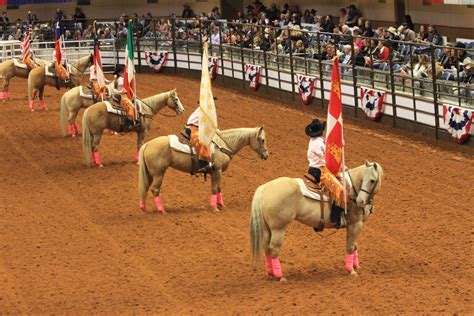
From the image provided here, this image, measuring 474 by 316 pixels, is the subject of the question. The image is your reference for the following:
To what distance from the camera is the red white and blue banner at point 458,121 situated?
68.6 feet

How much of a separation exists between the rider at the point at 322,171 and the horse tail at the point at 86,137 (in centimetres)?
823

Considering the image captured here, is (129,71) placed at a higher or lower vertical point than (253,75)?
higher

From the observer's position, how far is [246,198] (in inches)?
709

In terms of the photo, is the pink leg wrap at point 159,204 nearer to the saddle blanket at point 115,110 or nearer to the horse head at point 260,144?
the horse head at point 260,144

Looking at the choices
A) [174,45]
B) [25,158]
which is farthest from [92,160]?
[174,45]

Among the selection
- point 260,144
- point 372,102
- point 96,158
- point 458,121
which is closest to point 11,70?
point 96,158

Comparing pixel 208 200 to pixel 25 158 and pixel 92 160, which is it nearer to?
pixel 92 160

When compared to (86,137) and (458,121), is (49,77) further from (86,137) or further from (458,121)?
(458,121)

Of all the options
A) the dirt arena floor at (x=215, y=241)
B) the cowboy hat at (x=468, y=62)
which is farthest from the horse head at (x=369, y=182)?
the cowboy hat at (x=468, y=62)

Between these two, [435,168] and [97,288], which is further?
[435,168]

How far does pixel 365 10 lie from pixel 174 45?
7.20 metres

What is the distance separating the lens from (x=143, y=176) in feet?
55.3

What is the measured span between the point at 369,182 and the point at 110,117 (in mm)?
9402

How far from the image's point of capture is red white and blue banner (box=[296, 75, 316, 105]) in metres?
28.2
